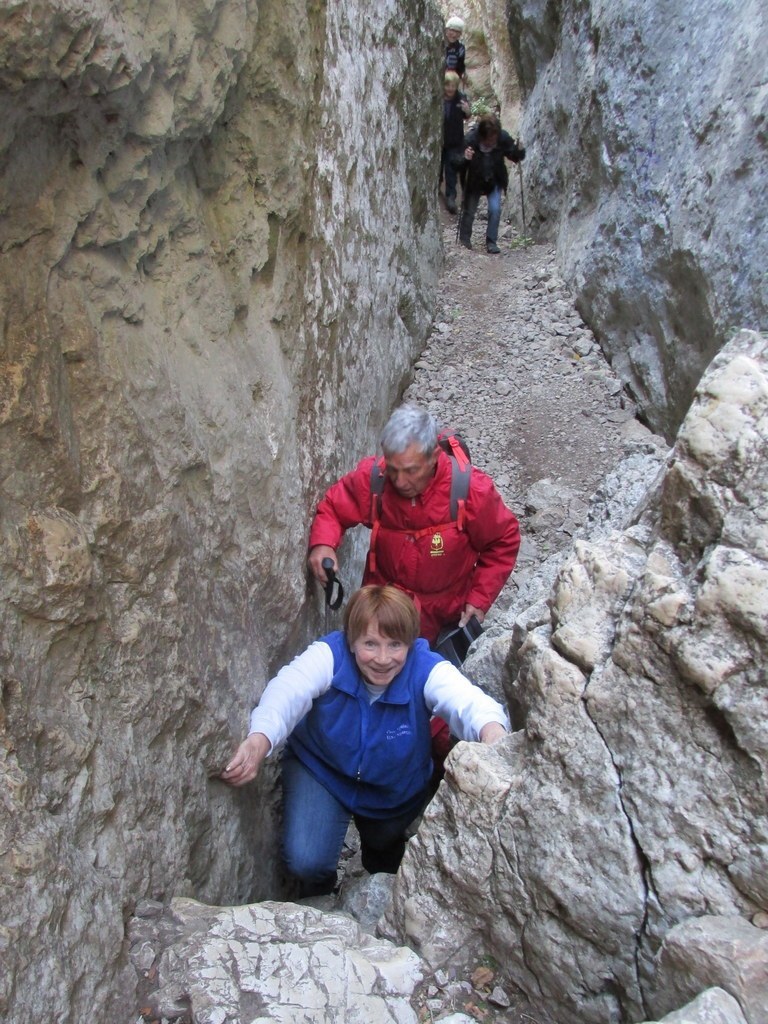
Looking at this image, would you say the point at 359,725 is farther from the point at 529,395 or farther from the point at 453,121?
the point at 453,121

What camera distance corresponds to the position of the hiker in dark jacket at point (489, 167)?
10.6 meters

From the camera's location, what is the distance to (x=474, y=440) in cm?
755

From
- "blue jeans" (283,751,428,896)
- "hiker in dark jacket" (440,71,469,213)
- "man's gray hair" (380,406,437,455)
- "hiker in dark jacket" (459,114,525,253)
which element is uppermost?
"hiker in dark jacket" (440,71,469,213)

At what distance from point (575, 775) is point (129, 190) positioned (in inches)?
88.1

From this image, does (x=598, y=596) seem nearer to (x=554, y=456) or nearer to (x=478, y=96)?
(x=554, y=456)

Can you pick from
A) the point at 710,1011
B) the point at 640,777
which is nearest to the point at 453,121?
the point at 640,777

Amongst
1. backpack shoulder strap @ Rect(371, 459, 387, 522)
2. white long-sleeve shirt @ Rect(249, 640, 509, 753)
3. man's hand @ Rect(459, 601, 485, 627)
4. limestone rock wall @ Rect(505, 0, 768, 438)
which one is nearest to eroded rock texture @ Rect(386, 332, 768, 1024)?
white long-sleeve shirt @ Rect(249, 640, 509, 753)

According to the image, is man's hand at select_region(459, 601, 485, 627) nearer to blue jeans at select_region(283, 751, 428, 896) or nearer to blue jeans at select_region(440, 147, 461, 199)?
blue jeans at select_region(283, 751, 428, 896)

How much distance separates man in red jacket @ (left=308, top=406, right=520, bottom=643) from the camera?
4047 mm

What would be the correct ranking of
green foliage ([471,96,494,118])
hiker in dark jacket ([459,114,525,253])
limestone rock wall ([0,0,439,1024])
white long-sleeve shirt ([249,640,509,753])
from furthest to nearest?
green foliage ([471,96,494,118])
hiker in dark jacket ([459,114,525,253])
white long-sleeve shirt ([249,640,509,753])
limestone rock wall ([0,0,439,1024])

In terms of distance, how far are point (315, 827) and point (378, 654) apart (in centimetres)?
91

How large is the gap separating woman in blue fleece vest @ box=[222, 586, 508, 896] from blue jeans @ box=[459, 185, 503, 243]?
849 cm

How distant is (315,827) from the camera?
3574 millimetres

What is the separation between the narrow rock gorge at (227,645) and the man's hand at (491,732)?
0.09 m
